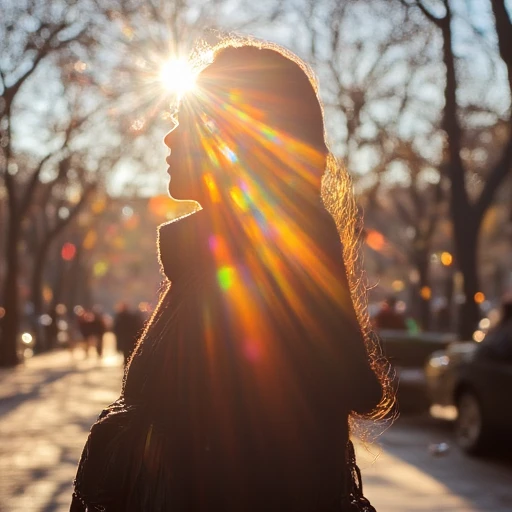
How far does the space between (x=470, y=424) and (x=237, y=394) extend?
10852 mm

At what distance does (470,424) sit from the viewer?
12703 mm

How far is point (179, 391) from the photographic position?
2199mm

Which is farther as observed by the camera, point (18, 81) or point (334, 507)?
point (18, 81)

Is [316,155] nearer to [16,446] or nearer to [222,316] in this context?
[222,316]

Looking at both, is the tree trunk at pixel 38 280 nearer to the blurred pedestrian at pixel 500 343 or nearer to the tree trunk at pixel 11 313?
the tree trunk at pixel 11 313

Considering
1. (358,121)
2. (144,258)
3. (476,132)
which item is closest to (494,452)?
(358,121)

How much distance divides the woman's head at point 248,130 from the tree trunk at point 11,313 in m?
29.2

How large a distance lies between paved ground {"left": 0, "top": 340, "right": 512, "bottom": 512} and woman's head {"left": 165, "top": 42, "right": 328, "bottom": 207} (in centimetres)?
323

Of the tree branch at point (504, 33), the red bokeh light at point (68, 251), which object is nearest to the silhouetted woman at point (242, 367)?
the tree branch at point (504, 33)

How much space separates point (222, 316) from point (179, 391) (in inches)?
6.4

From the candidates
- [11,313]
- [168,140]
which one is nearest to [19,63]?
[11,313]

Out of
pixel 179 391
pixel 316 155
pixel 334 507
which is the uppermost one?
pixel 316 155

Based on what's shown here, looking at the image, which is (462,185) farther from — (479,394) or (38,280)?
(38,280)

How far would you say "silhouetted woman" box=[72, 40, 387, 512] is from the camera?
2199mm
